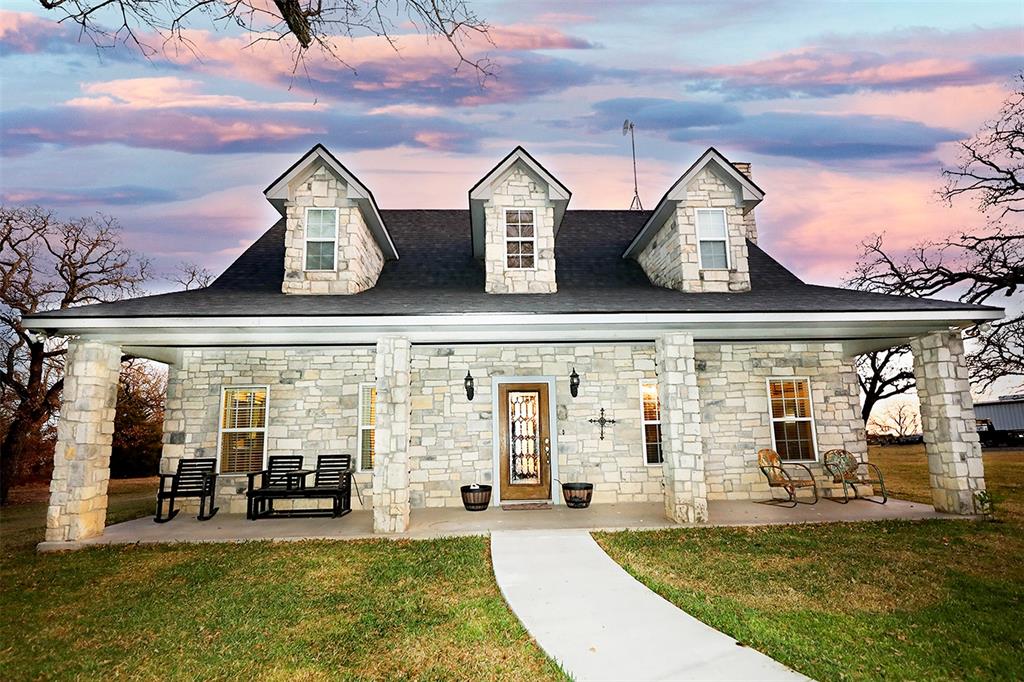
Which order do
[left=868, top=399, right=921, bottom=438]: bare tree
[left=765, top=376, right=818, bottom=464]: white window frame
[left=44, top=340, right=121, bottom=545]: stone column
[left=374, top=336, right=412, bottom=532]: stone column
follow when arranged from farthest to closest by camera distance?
[left=868, top=399, right=921, bottom=438]: bare tree
[left=765, top=376, right=818, bottom=464]: white window frame
[left=374, top=336, right=412, bottom=532]: stone column
[left=44, top=340, right=121, bottom=545]: stone column

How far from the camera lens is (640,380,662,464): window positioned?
898cm

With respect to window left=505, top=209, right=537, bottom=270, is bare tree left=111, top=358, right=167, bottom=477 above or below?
below

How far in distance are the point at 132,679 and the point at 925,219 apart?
22.1 meters

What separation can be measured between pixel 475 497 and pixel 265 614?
426 centimetres

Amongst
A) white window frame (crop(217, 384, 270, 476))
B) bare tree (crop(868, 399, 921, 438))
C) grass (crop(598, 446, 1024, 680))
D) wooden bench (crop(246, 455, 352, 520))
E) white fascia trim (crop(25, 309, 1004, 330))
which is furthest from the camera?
bare tree (crop(868, 399, 921, 438))

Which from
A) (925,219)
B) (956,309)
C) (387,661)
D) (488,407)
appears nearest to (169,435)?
(488,407)

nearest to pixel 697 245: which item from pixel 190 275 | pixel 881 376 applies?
pixel 881 376

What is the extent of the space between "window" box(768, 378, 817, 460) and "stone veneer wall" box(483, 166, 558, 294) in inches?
200

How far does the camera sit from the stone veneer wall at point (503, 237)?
8.96 metres

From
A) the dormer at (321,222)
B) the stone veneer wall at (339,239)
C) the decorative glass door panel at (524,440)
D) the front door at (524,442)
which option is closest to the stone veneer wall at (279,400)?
A: the stone veneer wall at (339,239)

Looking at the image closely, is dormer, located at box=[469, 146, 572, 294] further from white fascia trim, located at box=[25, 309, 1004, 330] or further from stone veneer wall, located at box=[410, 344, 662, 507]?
white fascia trim, located at box=[25, 309, 1004, 330]

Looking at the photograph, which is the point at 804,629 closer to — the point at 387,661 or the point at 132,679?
the point at 387,661

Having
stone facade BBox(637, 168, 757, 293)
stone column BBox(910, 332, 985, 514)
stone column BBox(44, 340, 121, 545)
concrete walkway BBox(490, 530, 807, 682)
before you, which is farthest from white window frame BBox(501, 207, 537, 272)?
stone column BBox(910, 332, 985, 514)

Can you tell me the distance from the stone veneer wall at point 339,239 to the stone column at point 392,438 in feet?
7.95
